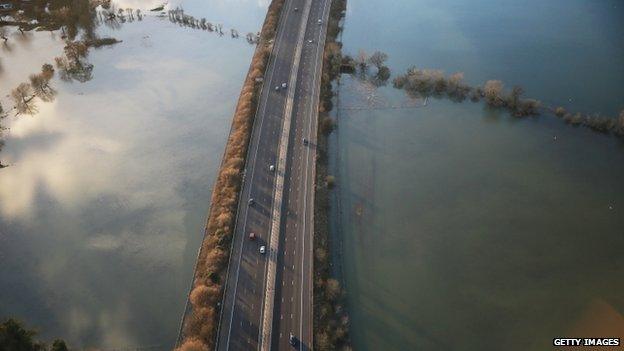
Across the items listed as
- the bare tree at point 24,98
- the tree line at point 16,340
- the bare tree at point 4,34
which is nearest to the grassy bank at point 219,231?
the tree line at point 16,340

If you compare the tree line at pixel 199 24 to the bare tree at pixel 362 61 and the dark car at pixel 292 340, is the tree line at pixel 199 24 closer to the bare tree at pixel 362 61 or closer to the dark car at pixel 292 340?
the bare tree at pixel 362 61

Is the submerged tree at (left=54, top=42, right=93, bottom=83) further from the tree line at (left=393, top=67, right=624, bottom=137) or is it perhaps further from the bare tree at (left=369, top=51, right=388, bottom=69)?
the tree line at (left=393, top=67, right=624, bottom=137)

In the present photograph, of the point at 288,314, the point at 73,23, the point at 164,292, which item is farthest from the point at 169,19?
the point at 288,314

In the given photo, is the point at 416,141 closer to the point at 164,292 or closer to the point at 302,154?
the point at 302,154

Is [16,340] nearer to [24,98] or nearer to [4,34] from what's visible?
[24,98]

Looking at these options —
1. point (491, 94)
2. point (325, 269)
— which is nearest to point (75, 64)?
point (325, 269)
